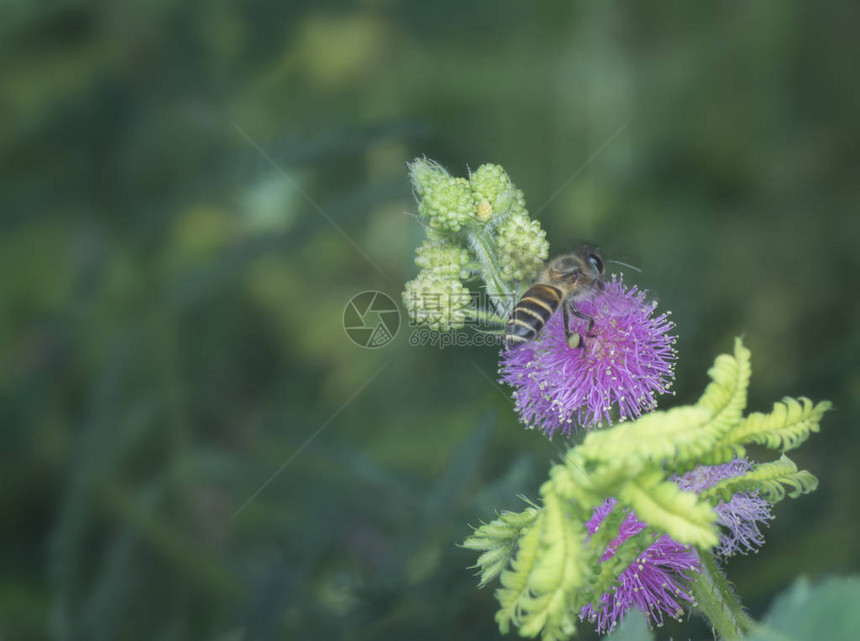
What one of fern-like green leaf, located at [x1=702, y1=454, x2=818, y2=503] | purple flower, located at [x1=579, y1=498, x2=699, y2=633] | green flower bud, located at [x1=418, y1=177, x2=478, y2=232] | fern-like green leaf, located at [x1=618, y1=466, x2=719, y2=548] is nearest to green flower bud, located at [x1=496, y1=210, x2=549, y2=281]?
green flower bud, located at [x1=418, y1=177, x2=478, y2=232]

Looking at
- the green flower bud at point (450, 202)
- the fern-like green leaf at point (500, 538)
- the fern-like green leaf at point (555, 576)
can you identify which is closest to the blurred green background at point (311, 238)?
the green flower bud at point (450, 202)

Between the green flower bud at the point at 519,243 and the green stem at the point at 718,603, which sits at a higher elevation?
the green flower bud at the point at 519,243

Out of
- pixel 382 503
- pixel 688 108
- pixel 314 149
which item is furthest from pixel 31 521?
pixel 688 108

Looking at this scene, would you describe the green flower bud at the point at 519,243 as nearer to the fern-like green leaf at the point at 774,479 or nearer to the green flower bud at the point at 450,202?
Result: the green flower bud at the point at 450,202

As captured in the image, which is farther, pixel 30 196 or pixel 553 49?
pixel 553 49

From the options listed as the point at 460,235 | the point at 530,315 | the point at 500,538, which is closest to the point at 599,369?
the point at 530,315

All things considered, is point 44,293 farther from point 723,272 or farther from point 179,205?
point 723,272

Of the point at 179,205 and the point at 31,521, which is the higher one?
the point at 179,205
